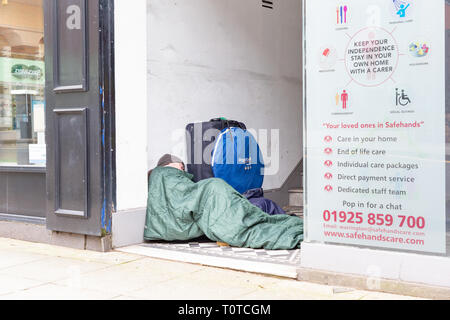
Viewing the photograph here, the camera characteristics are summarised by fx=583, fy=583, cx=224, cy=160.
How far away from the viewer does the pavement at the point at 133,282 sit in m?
3.90

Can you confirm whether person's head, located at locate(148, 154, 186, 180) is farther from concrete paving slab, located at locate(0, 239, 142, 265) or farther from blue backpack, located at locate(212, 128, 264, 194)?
concrete paving slab, located at locate(0, 239, 142, 265)

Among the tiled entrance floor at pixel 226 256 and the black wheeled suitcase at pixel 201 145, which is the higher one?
the black wheeled suitcase at pixel 201 145

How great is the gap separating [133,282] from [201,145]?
2.51 metres

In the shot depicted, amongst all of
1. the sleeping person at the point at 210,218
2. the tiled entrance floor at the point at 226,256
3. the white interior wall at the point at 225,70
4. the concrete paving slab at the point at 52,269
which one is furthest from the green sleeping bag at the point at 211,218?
the concrete paving slab at the point at 52,269

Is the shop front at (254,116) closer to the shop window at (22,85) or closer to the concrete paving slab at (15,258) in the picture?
the shop window at (22,85)

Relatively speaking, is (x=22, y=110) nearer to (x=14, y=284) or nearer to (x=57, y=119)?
(x=57, y=119)

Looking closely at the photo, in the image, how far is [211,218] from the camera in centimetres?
559

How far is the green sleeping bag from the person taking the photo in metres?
5.44

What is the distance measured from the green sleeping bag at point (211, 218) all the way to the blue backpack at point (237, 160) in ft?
1.90

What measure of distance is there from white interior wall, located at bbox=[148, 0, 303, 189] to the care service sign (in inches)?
86.1

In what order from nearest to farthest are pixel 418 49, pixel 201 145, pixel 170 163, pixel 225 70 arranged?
pixel 418 49 → pixel 170 163 → pixel 201 145 → pixel 225 70

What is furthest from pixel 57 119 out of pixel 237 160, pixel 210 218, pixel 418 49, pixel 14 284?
pixel 418 49

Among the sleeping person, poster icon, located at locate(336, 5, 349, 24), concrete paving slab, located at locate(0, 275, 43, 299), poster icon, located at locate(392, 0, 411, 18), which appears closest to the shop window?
the sleeping person
